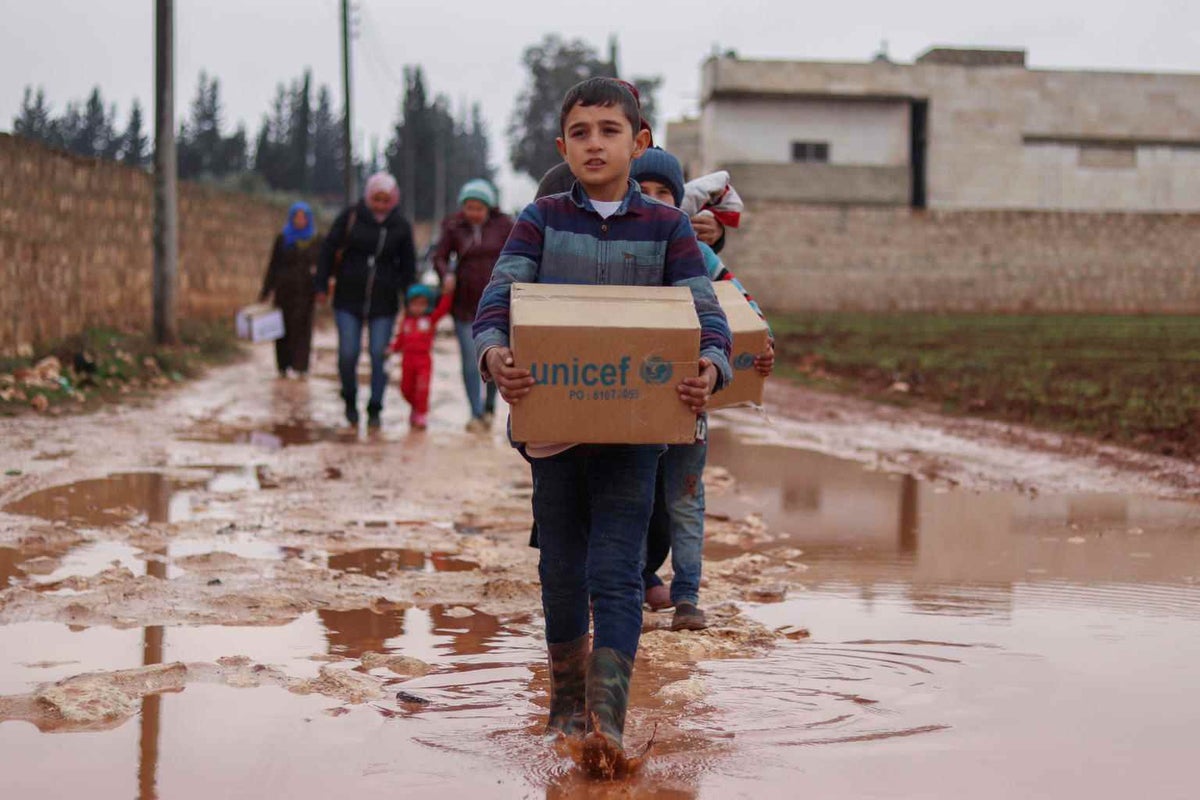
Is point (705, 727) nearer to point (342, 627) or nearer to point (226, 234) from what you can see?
point (342, 627)

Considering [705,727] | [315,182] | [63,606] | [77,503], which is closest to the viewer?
[705,727]

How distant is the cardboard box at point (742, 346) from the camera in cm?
507

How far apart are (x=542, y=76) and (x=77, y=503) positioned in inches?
3623

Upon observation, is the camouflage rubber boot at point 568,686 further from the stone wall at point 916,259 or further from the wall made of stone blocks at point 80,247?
the stone wall at point 916,259

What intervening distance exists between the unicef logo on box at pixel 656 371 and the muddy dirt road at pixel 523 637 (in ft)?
A: 2.82

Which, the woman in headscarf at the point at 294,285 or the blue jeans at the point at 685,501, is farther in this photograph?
the woman in headscarf at the point at 294,285

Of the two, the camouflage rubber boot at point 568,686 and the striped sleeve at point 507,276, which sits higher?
the striped sleeve at point 507,276

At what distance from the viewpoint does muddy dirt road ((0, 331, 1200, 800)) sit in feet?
11.5

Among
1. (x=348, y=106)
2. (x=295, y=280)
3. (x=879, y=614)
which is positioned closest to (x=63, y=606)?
(x=879, y=614)

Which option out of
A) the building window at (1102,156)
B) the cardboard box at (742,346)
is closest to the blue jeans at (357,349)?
the cardboard box at (742,346)

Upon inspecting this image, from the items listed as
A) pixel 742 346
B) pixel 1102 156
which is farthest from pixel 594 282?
pixel 1102 156

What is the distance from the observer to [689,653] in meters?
4.70

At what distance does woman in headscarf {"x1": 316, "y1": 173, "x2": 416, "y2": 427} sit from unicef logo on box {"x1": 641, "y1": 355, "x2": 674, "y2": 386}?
8.35 m

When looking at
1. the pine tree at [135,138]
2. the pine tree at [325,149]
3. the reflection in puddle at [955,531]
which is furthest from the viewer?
the pine tree at [325,149]
